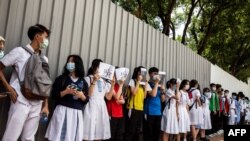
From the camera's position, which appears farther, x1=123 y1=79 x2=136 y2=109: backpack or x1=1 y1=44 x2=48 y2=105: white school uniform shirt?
x1=123 y1=79 x2=136 y2=109: backpack

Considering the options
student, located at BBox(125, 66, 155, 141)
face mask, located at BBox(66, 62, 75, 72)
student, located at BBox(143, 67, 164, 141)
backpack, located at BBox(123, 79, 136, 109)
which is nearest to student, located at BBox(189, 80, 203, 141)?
student, located at BBox(143, 67, 164, 141)

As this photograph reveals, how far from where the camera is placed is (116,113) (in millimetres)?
4898

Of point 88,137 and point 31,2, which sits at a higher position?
point 31,2

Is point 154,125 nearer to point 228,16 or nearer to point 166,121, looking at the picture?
point 166,121

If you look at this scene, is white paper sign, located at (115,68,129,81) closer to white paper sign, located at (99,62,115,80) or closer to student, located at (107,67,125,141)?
student, located at (107,67,125,141)

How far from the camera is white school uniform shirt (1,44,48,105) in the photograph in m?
3.21

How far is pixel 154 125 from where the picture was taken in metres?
6.00

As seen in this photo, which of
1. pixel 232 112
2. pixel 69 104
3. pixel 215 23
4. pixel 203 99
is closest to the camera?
pixel 69 104

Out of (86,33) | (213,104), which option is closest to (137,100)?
(86,33)

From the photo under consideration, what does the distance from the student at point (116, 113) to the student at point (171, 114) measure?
1720 mm

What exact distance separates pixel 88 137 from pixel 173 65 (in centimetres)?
470

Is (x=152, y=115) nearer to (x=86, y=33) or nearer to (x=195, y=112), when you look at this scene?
(x=86, y=33)

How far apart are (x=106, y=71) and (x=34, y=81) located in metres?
1.57

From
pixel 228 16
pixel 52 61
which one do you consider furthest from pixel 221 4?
pixel 52 61
